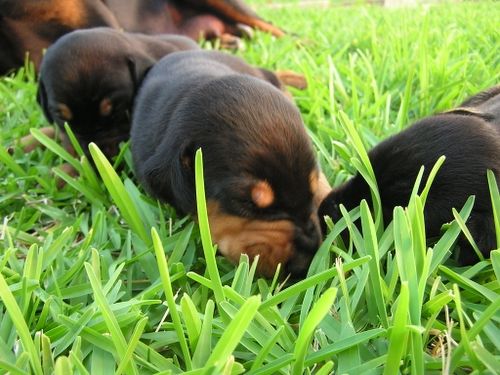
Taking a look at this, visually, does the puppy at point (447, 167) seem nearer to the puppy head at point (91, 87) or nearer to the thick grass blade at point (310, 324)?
the thick grass blade at point (310, 324)

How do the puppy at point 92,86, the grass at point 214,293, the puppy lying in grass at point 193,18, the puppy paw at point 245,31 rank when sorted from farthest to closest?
the puppy paw at point 245,31, the puppy lying in grass at point 193,18, the puppy at point 92,86, the grass at point 214,293

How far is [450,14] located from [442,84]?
10.1ft

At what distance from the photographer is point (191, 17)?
20.3 ft

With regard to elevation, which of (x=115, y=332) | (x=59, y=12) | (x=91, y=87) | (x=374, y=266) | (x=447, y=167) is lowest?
(x=59, y=12)

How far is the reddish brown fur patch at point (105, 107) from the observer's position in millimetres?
3197

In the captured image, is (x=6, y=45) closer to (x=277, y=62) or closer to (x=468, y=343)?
(x=277, y=62)

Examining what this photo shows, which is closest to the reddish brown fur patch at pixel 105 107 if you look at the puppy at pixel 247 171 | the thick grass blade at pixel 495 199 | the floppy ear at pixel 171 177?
the floppy ear at pixel 171 177

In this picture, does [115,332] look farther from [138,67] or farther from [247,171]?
[138,67]

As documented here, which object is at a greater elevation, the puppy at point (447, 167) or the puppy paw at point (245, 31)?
the puppy at point (447, 167)

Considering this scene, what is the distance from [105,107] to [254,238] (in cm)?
158

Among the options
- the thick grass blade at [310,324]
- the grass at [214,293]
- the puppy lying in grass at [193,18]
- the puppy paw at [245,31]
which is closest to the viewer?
the thick grass blade at [310,324]

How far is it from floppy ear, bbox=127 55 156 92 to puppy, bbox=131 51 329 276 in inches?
44.5

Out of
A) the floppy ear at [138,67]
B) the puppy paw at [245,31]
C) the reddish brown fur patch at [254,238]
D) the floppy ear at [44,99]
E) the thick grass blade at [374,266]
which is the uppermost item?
the thick grass blade at [374,266]

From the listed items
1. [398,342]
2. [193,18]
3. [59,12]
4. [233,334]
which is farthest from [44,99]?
[193,18]
